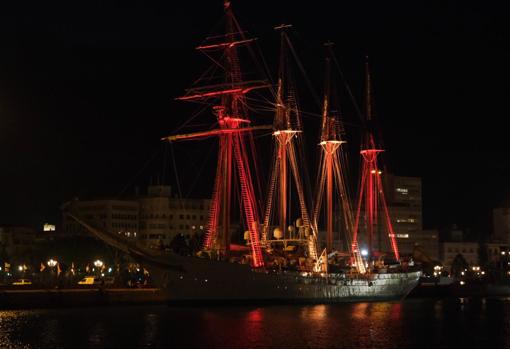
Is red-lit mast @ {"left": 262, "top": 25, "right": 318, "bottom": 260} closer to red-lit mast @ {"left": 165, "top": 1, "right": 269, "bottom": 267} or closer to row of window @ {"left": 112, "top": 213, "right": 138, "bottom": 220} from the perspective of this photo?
red-lit mast @ {"left": 165, "top": 1, "right": 269, "bottom": 267}

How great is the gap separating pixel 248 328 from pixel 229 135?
1167 inches

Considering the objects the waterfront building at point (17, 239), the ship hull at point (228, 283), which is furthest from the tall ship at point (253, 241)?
the waterfront building at point (17, 239)

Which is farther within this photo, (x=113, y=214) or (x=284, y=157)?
(x=113, y=214)

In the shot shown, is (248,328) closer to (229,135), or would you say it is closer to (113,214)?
(229,135)

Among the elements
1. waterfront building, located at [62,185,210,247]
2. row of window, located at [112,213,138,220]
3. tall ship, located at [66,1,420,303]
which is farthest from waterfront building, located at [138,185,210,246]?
tall ship, located at [66,1,420,303]

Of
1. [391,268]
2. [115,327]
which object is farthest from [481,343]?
[391,268]

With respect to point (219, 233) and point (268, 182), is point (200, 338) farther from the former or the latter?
point (268, 182)

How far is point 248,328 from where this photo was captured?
67.4 meters

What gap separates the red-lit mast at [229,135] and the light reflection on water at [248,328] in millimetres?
9300

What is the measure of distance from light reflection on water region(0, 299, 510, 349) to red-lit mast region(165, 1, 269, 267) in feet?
30.5

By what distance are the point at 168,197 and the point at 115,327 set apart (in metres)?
121

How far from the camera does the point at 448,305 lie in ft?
355

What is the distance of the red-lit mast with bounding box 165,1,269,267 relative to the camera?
91500mm

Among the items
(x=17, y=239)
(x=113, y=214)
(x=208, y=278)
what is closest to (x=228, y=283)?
(x=208, y=278)
